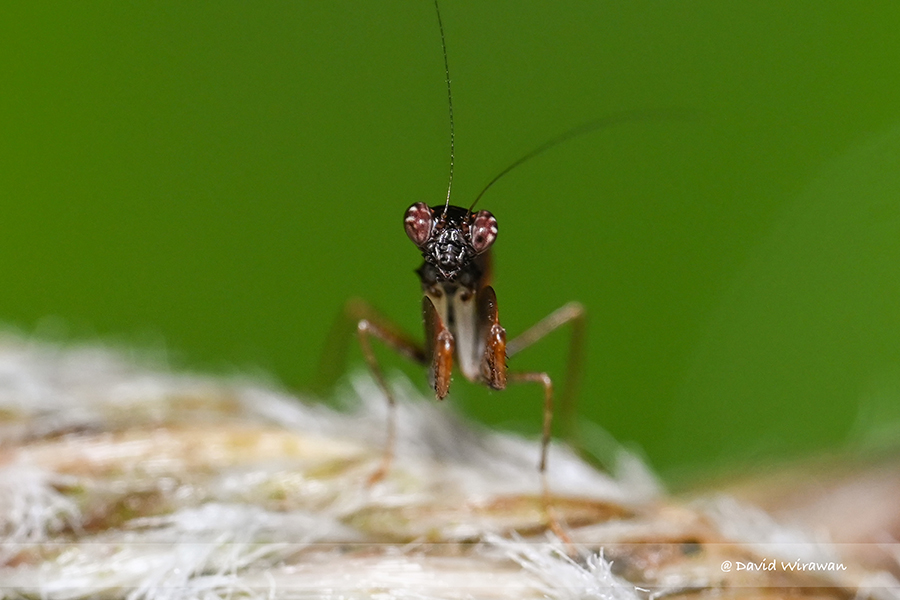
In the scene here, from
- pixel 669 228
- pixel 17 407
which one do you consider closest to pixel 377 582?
pixel 17 407

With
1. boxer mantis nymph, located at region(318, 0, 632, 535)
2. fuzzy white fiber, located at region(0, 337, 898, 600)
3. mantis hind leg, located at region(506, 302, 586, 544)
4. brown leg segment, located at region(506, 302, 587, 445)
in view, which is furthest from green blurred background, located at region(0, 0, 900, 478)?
fuzzy white fiber, located at region(0, 337, 898, 600)

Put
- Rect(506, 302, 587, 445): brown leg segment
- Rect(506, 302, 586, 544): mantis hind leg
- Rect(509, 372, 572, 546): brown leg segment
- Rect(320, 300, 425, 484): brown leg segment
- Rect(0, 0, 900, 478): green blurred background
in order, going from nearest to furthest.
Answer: Rect(509, 372, 572, 546): brown leg segment → Rect(506, 302, 586, 544): mantis hind leg → Rect(320, 300, 425, 484): brown leg segment → Rect(506, 302, 587, 445): brown leg segment → Rect(0, 0, 900, 478): green blurred background

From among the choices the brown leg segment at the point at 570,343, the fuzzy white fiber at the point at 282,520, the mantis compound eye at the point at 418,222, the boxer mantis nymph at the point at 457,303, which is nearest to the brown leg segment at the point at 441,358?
the boxer mantis nymph at the point at 457,303

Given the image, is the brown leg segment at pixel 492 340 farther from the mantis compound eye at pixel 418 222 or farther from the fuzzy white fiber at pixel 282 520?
the fuzzy white fiber at pixel 282 520

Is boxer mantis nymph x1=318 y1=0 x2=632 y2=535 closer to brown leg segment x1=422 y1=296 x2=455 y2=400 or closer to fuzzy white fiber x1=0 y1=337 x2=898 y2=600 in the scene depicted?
brown leg segment x1=422 y1=296 x2=455 y2=400

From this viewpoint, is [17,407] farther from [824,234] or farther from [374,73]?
[824,234]

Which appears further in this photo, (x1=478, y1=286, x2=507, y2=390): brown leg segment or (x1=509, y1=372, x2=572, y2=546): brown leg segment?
(x1=478, y1=286, x2=507, y2=390): brown leg segment
